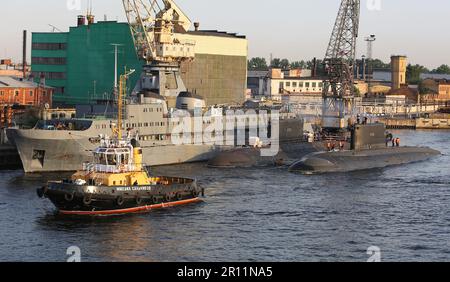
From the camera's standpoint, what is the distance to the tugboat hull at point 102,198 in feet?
146

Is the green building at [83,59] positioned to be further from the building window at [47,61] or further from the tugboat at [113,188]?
the tugboat at [113,188]

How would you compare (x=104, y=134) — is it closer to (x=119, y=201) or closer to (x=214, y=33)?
(x=119, y=201)

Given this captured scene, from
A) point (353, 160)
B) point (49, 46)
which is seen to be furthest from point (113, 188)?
point (49, 46)

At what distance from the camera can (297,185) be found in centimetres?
5831

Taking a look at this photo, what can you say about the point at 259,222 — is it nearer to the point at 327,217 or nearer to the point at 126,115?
the point at 327,217

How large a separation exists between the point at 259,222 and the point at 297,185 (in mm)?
14809

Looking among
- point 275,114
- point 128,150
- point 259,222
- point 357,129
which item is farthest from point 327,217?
point 275,114

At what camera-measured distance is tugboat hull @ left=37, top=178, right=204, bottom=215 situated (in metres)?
44.5

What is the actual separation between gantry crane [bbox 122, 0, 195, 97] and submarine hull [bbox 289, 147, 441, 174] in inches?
838

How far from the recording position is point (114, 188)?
45250 mm

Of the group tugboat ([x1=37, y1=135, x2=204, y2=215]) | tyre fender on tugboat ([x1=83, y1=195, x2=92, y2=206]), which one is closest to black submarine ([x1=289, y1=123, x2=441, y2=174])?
tugboat ([x1=37, y1=135, x2=204, y2=215])

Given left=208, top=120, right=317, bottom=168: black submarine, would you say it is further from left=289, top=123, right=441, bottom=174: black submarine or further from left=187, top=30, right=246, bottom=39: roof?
left=187, top=30, right=246, bottom=39: roof

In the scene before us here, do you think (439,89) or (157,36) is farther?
(439,89)

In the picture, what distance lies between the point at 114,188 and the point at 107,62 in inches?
2306
